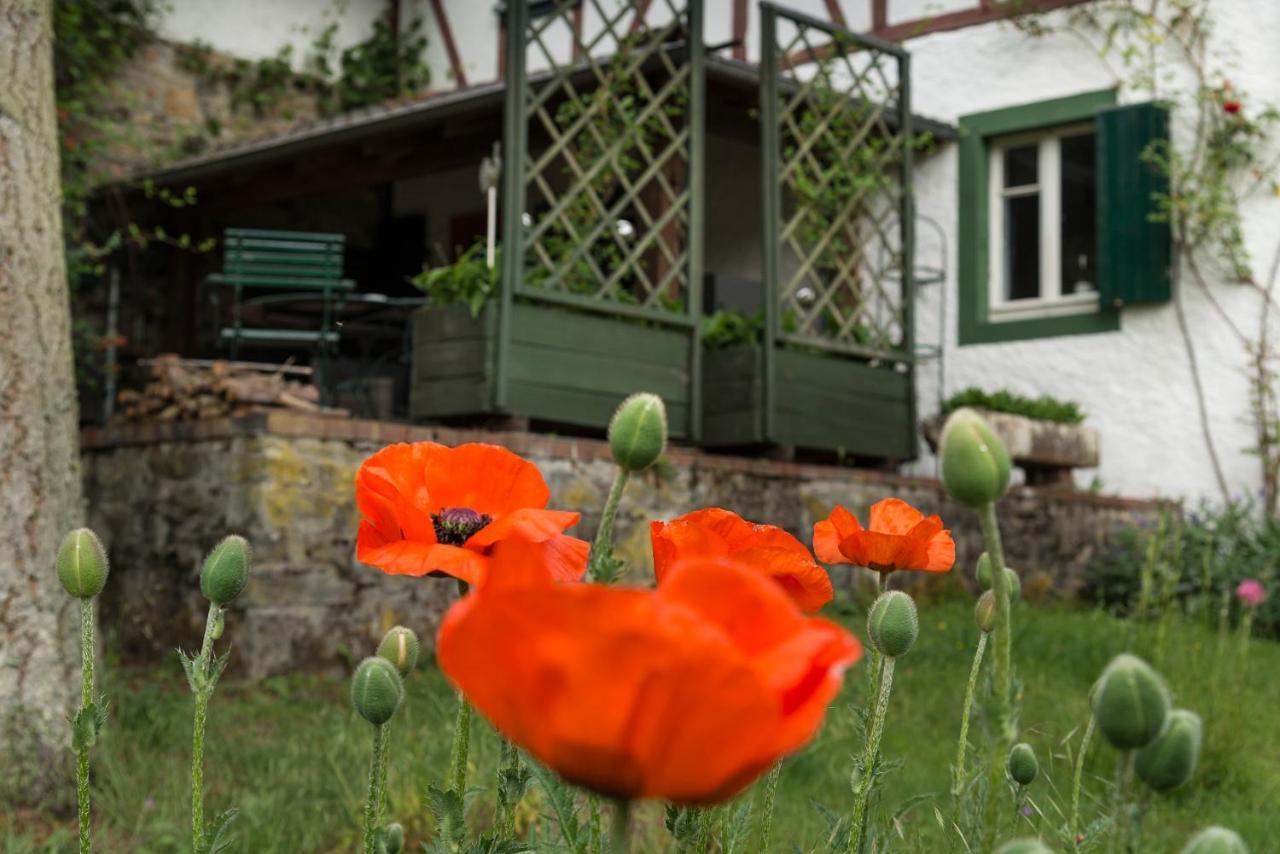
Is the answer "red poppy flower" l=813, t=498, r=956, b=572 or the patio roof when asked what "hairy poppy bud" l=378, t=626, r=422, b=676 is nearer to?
"red poppy flower" l=813, t=498, r=956, b=572

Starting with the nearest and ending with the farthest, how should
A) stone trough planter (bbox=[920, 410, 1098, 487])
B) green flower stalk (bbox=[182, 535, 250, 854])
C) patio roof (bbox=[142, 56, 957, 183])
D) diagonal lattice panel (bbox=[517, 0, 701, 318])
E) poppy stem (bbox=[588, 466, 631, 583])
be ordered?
poppy stem (bbox=[588, 466, 631, 583])
green flower stalk (bbox=[182, 535, 250, 854])
diagonal lattice panel (bbox=[517, 0, 701, 318])
stone trough planter (bbox=[920, 410, 1098, 487])
patio roof (bbox=[142, 56, 957, 183])

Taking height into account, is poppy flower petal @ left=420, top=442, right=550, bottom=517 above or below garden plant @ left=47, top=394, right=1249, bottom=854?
above

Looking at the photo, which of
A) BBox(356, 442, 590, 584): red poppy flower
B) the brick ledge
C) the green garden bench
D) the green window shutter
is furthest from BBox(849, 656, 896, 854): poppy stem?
the green window shutter

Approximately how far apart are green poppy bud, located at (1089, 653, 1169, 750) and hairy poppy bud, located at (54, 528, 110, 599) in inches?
30.4

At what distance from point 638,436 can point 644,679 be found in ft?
1.09

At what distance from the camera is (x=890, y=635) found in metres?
1.04

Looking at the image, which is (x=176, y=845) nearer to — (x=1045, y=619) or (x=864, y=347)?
(x=1045, y=619)

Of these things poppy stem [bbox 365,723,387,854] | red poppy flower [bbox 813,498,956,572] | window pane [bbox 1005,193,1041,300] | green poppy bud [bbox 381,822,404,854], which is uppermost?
window pane [bbox 1005,193,1041,300]

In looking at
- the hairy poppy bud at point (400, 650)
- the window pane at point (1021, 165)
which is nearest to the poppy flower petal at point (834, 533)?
the hairy poppy bud at point (400, 650)

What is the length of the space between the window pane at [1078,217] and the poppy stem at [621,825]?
8567mm

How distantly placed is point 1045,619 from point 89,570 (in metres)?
5.79

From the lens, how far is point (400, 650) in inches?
43.5

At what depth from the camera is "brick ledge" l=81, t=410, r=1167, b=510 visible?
16.9ft

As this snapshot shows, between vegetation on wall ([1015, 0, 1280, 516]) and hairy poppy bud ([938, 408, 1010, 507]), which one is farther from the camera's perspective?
vegetation on wall ([1015, 0, 1280, 516])
